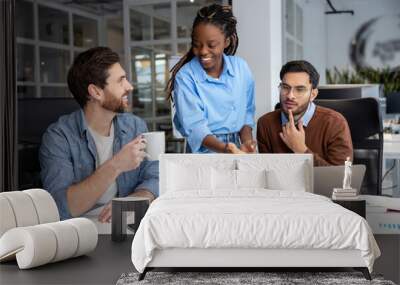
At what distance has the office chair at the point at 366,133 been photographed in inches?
222

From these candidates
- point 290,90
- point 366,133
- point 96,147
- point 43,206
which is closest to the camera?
point 43,206

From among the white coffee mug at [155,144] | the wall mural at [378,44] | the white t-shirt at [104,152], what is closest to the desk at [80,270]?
the white t-shirt at [104,152]

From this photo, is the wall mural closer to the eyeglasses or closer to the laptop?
the eyeglasses

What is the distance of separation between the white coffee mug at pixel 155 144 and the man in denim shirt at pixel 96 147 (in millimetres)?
52

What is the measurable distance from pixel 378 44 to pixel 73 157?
220 inches

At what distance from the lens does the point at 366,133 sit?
18.6ft

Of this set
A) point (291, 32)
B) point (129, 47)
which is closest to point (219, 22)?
point (291, 32)

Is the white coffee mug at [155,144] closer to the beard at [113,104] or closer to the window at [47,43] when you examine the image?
the beard at [113,104]

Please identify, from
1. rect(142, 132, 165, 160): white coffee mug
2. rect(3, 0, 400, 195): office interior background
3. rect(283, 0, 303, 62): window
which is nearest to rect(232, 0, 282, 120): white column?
rect(3, 0, 400, 195): office interior background

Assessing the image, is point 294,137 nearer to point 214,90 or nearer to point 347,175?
point 347,175

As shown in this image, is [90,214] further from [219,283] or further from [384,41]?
[384,41]

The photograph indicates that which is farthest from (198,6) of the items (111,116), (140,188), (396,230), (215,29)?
(396,230)

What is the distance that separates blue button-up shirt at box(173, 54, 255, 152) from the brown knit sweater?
252 mm

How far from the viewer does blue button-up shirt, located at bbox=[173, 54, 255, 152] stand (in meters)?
5.73
